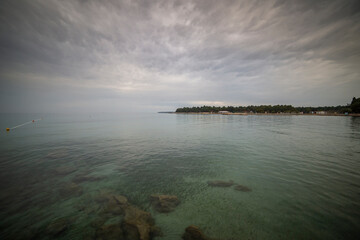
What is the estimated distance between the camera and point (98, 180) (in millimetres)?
12062

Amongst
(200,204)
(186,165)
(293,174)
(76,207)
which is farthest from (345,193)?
(76,207)

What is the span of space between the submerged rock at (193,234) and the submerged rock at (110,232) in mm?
2977

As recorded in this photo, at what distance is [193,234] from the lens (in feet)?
21.1

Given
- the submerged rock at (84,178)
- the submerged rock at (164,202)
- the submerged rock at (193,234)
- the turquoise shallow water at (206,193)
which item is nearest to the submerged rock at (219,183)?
the turquoise shallow water at (206,193)

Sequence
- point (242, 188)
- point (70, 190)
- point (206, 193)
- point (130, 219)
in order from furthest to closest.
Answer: point (242, 188) < point (70, 190) < point (206, 193) < point (130, 219)

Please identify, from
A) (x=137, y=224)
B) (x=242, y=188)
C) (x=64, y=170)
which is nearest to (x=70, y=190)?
(x=64, y=170)

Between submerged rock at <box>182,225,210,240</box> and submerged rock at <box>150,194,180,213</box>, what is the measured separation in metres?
1.86

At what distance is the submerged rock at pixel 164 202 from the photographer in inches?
327

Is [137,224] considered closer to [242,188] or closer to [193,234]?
[193,234]

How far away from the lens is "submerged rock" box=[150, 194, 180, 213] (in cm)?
829

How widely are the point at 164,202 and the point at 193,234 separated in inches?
115

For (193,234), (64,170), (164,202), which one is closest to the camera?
(193,234)

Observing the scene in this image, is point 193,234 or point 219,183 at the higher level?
point 193,234

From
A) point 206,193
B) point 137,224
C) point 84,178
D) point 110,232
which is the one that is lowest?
point 206,193
